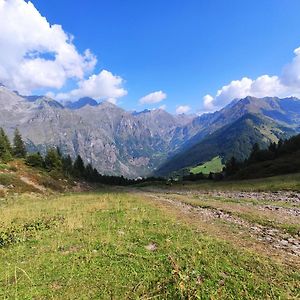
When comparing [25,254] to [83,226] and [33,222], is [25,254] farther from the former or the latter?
[33,222]

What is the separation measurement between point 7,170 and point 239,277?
7225 cm

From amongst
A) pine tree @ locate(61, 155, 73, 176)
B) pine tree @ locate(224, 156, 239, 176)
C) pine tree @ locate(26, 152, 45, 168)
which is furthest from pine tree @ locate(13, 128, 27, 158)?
pine tree @ locate(224, 156, 239, 176)

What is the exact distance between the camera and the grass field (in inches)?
443

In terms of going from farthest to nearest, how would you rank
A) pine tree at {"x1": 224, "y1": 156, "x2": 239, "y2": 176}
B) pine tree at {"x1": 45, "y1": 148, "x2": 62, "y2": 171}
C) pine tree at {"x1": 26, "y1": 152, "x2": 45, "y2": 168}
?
pine tree at {"x1": 224, "y1": 156, "x2": 239, "y2": 176} → pine tree at {"x1": 45, "y1": 148, "x2": 62, "y2": 171} → pine tree at {"x1": 26, "y1": 152, "x2": 45, "y2": 168}

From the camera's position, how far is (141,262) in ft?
46.7

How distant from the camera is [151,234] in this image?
754 inches

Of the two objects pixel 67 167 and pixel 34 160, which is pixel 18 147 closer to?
pixel 67 167

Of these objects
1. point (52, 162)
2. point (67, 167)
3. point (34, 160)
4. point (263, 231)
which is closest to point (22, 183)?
point (34, 160)

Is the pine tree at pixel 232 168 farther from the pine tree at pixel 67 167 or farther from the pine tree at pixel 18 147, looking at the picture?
the pine tree at pixel 18 147

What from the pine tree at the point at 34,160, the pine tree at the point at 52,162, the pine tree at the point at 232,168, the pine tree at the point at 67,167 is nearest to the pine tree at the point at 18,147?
the pine tree at the point at 67,167

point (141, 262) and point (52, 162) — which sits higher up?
point (52, 162)

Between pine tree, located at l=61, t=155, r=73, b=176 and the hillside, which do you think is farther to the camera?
pine tree, located at l=61, t=155, r=73, b=176

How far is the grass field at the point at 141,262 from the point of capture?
11250 mm

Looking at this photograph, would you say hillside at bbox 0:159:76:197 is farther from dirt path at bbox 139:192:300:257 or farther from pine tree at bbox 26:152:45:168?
dirt path at bbox 139:192:300:257
